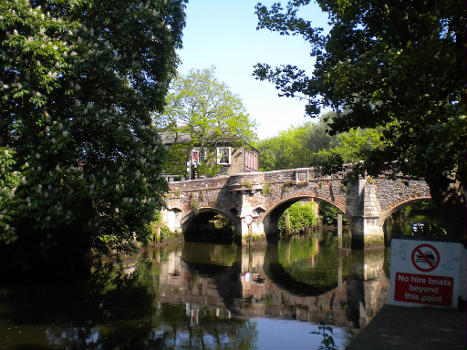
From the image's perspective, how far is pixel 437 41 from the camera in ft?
20.7

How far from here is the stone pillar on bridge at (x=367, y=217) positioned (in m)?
24.2

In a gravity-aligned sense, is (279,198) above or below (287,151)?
below

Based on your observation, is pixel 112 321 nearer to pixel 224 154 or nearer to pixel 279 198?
pixel 279 198

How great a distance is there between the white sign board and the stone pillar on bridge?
16395 millimetres

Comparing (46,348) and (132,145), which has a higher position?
(132,145)

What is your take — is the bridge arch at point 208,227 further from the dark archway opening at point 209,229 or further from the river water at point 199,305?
the river water at point 199,305

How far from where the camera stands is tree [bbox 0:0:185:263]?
9.80m

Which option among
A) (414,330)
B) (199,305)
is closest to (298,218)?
(199,305)

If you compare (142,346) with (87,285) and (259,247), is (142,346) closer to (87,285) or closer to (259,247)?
(87,285)

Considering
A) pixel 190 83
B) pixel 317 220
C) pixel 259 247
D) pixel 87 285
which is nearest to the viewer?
pixel 87 285

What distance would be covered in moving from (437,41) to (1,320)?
1185 centimetres

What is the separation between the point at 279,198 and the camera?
28.1 m

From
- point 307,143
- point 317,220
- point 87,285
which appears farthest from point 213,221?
point 87,285

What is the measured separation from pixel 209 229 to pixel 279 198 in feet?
43.6
